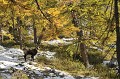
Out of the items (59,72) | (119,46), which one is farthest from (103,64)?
(119,46)

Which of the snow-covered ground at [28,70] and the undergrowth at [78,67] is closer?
the snow-covered ground at [28,70]

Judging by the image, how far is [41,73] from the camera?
1527 cm

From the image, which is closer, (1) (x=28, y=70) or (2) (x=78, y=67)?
(1) (x=28, y=70)

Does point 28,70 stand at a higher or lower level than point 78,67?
higher

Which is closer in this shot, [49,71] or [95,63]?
[49,71]

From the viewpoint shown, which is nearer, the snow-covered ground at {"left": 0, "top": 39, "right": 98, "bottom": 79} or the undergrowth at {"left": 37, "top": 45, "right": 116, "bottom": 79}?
the snow-covered ground at {"left": 0, "top": 39, "right": 98, "bottom": 79}

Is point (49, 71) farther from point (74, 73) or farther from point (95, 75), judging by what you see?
point (95, 75)

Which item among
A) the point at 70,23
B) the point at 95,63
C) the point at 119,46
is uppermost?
the point at 119,46

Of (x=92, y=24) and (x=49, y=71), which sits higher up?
(x=92, y=24)

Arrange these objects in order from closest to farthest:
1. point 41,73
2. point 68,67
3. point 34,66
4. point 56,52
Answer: point 41,73
point 34,66
point 68,67
point 56,52

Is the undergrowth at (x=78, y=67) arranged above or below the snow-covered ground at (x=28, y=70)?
below

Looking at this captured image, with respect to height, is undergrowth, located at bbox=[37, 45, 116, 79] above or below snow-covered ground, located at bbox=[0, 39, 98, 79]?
below

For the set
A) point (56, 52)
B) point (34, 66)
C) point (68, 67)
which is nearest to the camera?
point (34, 66)

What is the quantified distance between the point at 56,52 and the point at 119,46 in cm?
2017
